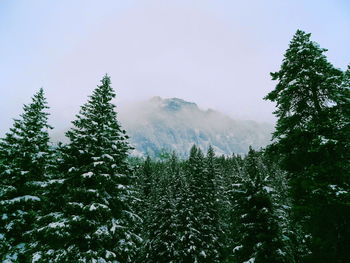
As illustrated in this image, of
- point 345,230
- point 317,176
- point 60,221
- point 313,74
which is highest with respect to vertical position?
point 313,74

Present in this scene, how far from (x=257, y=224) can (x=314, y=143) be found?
6.46 meters

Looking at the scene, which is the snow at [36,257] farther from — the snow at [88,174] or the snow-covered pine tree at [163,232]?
the snow-covered pine tree at [163,232]

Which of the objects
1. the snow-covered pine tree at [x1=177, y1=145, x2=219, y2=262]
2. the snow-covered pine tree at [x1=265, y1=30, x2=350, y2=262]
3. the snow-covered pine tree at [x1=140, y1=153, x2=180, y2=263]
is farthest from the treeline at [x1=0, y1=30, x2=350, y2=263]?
the snow-covered pine tree at [x1=140, y1=153, x2=180, y2=263]

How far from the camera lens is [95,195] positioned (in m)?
12.3

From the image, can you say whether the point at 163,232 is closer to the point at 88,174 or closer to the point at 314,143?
the point at 88,174

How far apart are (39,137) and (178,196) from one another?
18781 mm

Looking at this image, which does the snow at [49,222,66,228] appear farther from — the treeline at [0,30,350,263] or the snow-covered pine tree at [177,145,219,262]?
the snow-covered pine tree at [177,145,219,262]

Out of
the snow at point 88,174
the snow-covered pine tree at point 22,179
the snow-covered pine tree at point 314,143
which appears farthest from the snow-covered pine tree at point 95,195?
the snow-covered pine tree at point 314,143

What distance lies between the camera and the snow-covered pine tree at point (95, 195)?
448 inches

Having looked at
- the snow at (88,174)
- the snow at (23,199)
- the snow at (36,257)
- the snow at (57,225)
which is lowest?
the snow at (36,257)

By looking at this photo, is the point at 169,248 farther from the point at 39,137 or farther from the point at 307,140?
the point at 307,140

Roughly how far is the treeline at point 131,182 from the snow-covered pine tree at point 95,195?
6 cm

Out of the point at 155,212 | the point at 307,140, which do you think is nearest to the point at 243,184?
the point at 307,140

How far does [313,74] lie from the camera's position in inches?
424
